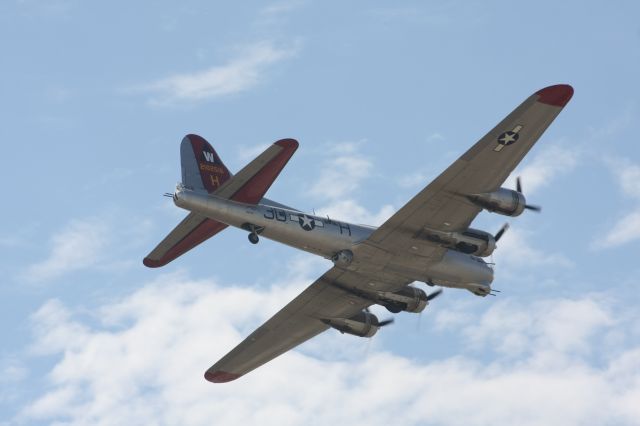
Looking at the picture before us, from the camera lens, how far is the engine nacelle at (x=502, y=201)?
156 ft

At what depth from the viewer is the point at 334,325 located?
2253 inches

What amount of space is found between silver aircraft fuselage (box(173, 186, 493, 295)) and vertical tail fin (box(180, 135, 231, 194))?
1.60 m

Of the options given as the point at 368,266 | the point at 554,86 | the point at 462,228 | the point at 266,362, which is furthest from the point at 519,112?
the point at 266,362

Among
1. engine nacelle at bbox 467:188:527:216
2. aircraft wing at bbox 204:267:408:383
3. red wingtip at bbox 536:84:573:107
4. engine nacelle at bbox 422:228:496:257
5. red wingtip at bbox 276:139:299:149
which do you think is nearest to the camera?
red wingtip at bbox 536:84:573:107

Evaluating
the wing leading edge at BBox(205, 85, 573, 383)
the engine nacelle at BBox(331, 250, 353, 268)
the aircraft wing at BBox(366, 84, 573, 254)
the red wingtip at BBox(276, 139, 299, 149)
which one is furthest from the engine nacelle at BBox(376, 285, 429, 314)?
the red wingtip at BBox(276, 139, 299, 149)

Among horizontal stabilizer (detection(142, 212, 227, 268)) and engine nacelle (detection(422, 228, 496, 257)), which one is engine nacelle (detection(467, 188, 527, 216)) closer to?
engine nacelle (detection(422, 228, 496, 257))

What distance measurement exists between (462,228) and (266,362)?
13358 mm

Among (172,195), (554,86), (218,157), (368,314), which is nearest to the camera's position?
(554,86)

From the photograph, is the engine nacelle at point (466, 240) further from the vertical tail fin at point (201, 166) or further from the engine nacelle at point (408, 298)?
the vertical tail fin at point (201, 166)

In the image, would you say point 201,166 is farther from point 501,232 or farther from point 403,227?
point 501,232

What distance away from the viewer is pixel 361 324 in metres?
56.8

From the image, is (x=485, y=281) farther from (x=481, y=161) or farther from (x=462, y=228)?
(x=481, y=161)

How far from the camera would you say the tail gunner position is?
4597 cm

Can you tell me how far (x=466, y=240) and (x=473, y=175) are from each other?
13.8 ft
